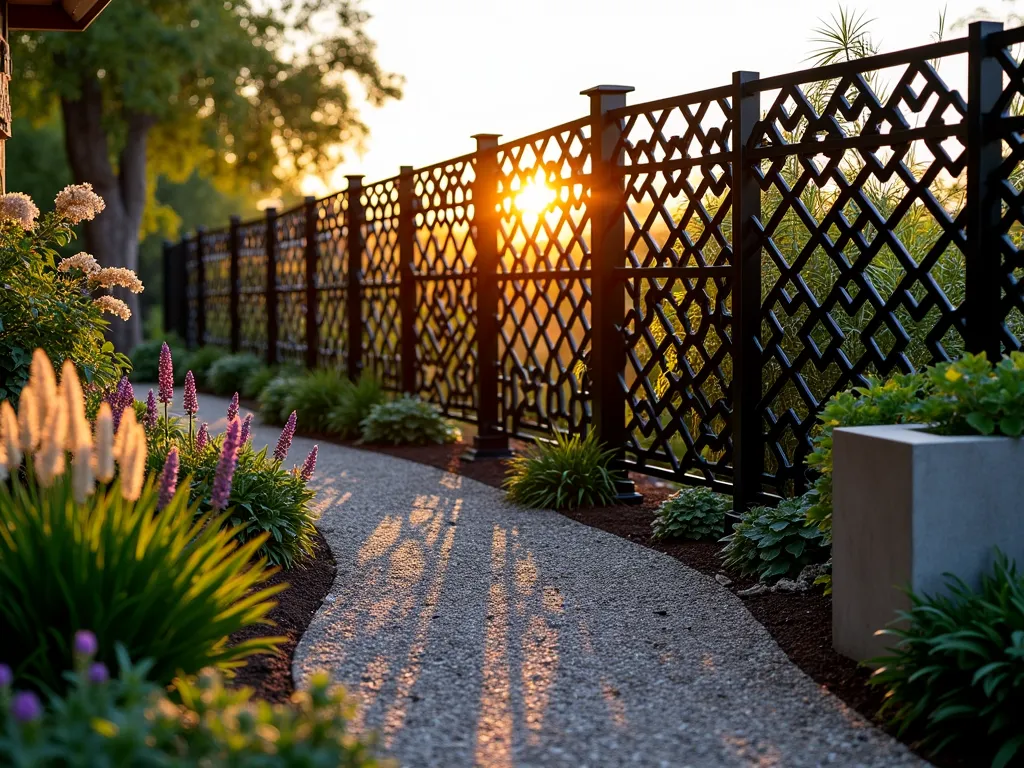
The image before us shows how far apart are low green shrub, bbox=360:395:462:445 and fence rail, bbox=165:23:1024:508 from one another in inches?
9.8

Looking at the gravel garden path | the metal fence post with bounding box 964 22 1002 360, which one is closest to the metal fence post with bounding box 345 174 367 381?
the gravel garden path

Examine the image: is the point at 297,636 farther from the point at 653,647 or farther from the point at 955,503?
the point at 955,503

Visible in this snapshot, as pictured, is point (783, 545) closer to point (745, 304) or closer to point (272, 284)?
point (745, 304)

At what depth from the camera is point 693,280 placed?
6273 mm

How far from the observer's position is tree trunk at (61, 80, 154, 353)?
1950 cm

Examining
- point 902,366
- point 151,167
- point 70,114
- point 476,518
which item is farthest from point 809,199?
point 151,167

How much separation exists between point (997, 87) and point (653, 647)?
242 cm

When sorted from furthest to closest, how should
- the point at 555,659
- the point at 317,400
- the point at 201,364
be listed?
the point at 201,364, the point at 317,400, the point at 555,659

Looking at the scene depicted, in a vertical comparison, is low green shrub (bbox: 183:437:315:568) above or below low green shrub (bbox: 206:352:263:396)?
below

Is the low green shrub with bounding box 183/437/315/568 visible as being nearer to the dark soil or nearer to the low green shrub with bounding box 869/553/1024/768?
the dark soil

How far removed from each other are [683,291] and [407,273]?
393cm

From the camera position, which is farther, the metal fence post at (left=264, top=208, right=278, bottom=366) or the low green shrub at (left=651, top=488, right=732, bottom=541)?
the metal fence post at (left=264, top=208, right=278, bottom=366)

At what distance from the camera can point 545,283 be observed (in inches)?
294

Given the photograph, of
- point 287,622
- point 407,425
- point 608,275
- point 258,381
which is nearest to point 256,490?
point 287,622
